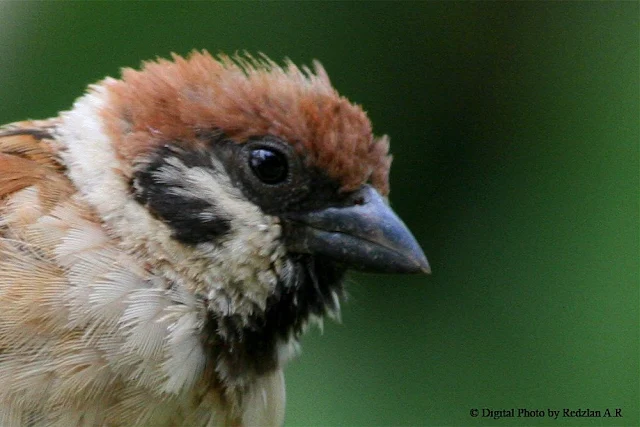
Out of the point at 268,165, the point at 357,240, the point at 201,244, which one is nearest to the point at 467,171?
the point at 357,240

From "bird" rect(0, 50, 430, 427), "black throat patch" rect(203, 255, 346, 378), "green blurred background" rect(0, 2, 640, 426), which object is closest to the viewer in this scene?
"bird" rect(0, 50, 430, 427)

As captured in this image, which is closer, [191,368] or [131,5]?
[191,368]

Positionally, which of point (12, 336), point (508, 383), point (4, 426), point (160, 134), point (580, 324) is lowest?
point (508, 383)

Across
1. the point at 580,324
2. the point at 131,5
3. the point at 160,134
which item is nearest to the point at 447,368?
the point at 580,324

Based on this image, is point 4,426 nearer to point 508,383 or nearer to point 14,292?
point 14,292

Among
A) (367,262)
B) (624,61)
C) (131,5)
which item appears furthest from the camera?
(131,5)

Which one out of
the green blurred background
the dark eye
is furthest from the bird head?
the green blurred background

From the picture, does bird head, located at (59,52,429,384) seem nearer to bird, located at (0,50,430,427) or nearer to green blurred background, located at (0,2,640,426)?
bird, located at (0,50,430,427)
